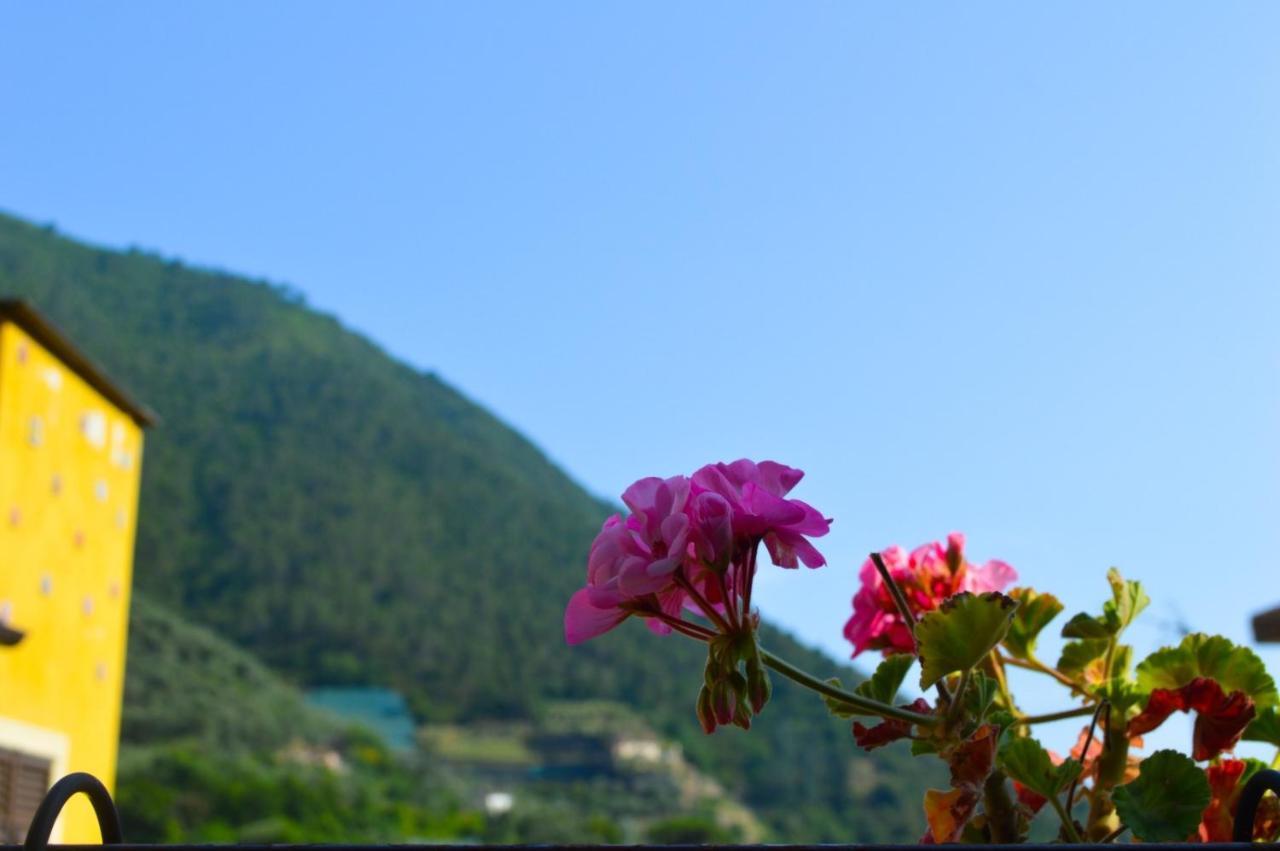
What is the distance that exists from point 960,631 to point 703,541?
10 cm

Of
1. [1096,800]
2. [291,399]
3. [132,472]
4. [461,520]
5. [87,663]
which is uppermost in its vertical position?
[291,399]

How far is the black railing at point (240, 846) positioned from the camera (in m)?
0.33

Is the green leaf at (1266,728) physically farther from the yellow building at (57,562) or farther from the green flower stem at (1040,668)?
the yellow building at (57,562)

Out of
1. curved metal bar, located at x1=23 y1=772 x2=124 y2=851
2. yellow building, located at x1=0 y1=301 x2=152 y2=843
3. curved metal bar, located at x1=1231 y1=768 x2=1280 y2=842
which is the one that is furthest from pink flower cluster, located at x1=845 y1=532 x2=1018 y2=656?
yellow building, located at x1=0 y1=301 x2=152 y2=843

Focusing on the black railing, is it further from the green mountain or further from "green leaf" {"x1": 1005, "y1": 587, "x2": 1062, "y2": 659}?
the green mountain

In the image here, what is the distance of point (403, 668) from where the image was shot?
30.5 meters

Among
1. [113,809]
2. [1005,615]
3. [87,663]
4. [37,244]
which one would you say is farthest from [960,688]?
[37,244]

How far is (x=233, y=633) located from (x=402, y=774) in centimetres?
634

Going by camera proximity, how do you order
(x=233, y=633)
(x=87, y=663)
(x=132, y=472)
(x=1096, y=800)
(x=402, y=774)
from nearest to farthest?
1. (x=1096, y=800)
2. (x=87, y=663)
3. (x=132, y=472)
4. (x=402, y=774)
5. (x=233, y=633)

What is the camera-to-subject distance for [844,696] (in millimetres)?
469

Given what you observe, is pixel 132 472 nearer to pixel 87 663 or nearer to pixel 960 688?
pixel 87 663

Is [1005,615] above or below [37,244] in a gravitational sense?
below

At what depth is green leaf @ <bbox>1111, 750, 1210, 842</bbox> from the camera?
46 centimetres

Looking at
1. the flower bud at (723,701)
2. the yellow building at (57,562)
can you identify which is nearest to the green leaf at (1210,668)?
the flower bud at (723,701)
